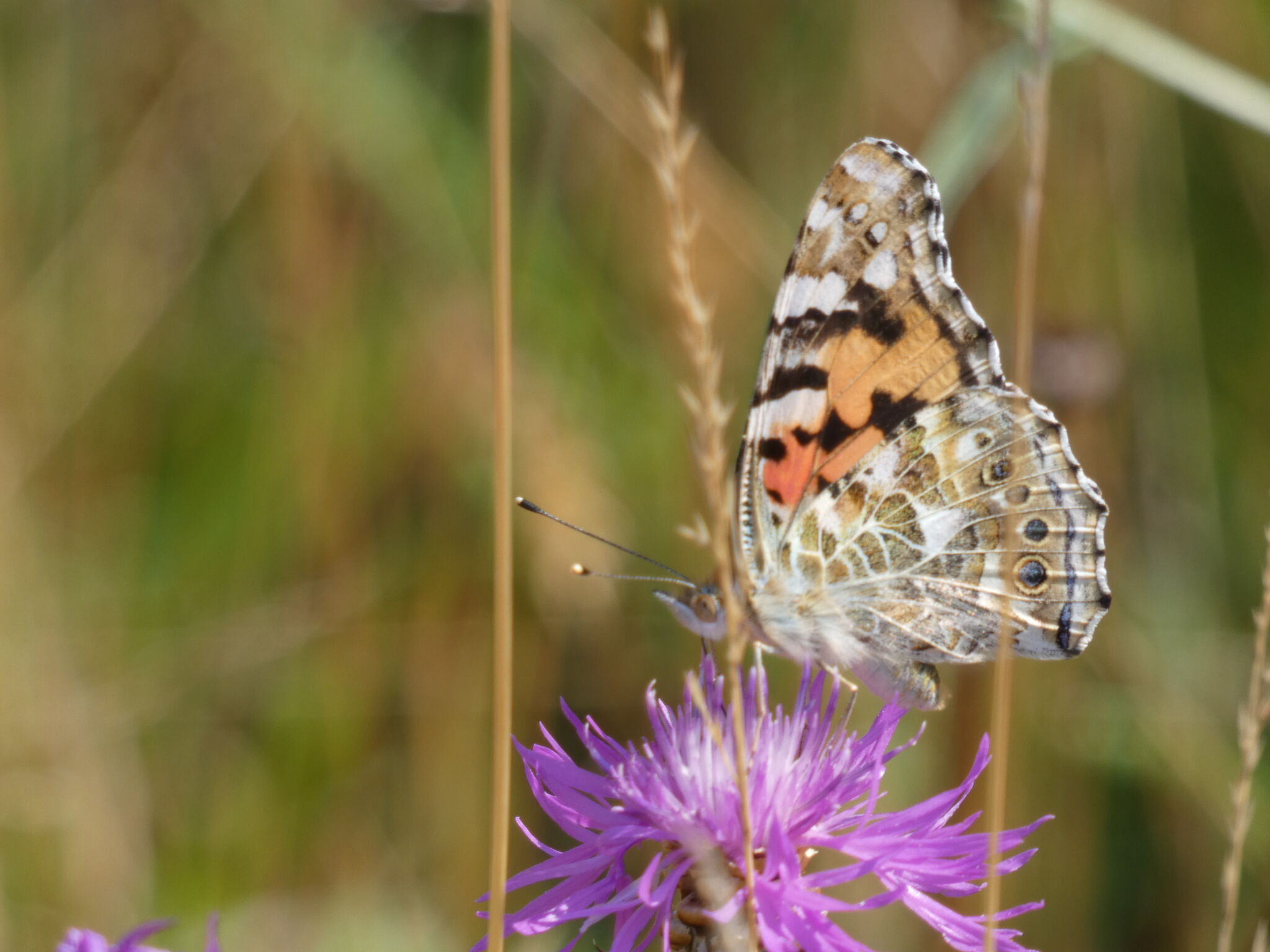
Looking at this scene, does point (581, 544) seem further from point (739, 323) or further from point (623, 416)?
point (739, 323)

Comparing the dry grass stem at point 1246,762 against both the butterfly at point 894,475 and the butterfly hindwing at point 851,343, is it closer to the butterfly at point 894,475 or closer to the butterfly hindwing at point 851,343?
the butterfly at point 894,475

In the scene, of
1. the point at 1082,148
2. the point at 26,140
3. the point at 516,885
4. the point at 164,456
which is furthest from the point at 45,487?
the point at 1082,148

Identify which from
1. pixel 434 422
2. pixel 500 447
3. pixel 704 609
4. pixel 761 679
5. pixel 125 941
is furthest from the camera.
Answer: pixel 434 422

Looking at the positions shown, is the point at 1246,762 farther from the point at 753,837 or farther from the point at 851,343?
the point at 851,343

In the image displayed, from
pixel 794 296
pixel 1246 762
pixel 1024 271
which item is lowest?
pixel 1246 762

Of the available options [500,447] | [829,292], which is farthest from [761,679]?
[829,292]

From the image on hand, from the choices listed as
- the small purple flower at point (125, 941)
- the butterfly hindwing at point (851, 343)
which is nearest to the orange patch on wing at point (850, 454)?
the butterfly hindwing at point (851, 343)
